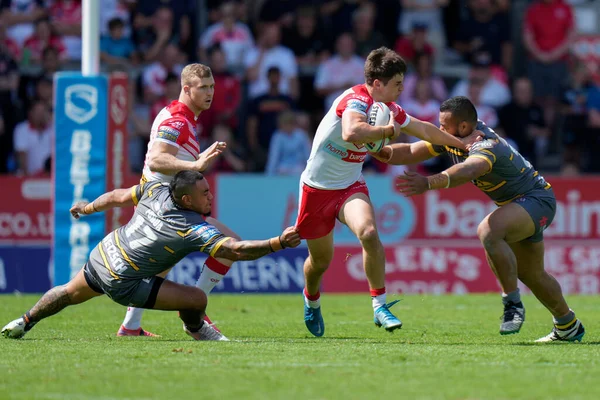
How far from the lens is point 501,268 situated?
29.1 feet

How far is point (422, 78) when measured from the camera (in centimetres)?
1833

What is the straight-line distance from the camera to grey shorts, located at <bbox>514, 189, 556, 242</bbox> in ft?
29.8

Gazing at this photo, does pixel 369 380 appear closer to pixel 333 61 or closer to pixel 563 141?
pixel 333 61

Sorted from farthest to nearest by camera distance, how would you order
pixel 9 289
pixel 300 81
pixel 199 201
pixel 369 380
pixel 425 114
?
pixel 300 81, pixel 425 114, pixel 9 289, pixel 199 201, pixel 369 380

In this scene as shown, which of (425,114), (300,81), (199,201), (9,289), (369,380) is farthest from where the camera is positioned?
(300,81)

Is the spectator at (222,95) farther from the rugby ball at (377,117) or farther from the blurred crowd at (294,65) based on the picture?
the rugby ball at (377,117)

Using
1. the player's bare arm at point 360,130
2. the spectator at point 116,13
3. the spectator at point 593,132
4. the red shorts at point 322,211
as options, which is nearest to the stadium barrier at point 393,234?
the spectator at point 593,132

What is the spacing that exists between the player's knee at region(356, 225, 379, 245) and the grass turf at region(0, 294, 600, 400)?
864mm

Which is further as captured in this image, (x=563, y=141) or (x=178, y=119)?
(x=563, y=141)

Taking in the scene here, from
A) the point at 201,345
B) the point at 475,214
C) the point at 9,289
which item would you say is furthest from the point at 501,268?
the point at 9,289

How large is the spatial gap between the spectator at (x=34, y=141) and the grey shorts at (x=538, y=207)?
10.6 meters

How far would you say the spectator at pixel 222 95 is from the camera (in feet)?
59.2

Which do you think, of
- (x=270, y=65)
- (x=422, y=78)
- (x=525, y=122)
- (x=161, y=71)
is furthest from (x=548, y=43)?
(x=161, y=71)

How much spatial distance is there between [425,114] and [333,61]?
2.03 m
